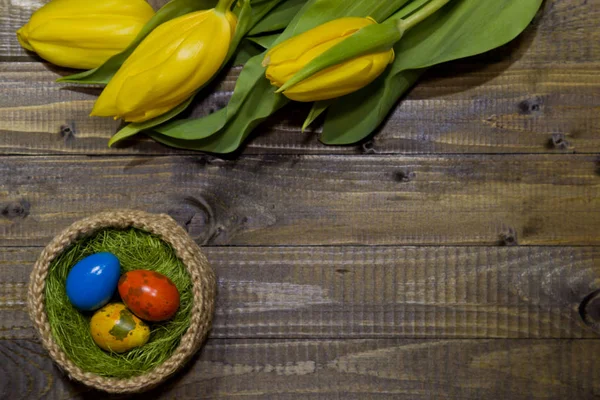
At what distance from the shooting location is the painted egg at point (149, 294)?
92 cm

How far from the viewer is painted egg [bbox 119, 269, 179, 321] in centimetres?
92

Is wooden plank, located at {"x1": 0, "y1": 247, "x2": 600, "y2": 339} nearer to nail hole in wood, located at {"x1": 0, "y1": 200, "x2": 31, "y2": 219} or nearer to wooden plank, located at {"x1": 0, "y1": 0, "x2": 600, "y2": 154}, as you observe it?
nail hole in wood, located at {"x1": 0, "y1": 200, "x2": 31, "y2": 219}

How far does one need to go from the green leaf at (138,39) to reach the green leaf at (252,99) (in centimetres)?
11

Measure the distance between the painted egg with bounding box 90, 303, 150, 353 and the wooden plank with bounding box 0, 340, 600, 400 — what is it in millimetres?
119

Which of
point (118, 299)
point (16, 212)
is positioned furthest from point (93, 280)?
point (16, 212)

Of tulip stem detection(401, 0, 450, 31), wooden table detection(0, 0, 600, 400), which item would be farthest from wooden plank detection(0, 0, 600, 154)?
tulip stem detection(401, 0, 450, 31)

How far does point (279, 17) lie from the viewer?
1012 mm

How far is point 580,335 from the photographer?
1040mm

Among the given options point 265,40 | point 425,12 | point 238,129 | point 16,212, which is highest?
point 425,12

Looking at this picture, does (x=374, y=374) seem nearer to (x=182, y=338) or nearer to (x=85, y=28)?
(x=182, y=338)

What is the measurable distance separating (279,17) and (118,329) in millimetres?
493

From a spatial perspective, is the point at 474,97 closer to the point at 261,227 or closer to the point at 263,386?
the point at 261,227

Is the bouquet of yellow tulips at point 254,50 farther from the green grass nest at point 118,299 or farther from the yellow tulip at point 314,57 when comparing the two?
the green grass nest at point 118,299

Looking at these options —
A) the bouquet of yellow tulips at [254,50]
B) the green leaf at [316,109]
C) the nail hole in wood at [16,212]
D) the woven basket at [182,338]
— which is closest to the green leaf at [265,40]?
the bouquet of yellow tulips at [254,50]
